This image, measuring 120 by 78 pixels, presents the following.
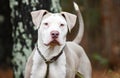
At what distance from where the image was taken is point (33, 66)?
9508 millimetres

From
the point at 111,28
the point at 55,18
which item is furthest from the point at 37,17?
the point at 111,28

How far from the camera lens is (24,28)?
1090cm

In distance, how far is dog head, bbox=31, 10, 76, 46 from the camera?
29.8ft

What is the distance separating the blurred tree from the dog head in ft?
4.23

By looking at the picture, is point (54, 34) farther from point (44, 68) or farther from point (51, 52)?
point (44, 68)

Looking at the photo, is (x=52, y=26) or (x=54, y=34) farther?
(x=52, y=26)

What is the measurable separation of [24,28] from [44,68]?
1577 mm

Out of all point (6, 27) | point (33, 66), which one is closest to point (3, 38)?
point (6, 27)

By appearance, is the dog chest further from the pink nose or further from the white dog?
the pink nose

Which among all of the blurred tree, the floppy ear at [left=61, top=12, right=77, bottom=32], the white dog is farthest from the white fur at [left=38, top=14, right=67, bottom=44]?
the blurred tree

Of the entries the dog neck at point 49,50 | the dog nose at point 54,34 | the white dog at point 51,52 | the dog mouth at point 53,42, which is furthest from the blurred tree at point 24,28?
the dog nose at point 54,34

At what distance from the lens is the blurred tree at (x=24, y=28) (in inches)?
427

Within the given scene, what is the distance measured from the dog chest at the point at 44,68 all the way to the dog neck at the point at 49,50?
Result: 0.09 m

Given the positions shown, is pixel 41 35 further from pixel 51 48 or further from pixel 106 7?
pixel 106 7
